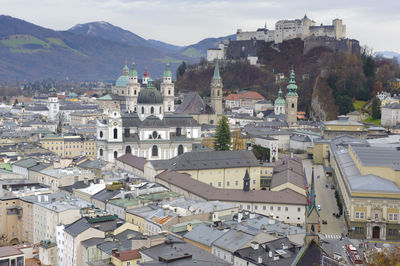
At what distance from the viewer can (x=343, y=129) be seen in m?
86.8

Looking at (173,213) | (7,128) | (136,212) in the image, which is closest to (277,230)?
(173,213)

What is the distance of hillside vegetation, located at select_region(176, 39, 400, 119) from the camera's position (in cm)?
10944

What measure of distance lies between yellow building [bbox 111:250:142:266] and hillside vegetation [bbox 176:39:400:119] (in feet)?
259

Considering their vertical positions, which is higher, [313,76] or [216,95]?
[313,76]

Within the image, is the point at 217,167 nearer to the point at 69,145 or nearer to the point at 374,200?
the point at 374,200

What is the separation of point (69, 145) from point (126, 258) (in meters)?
57.8

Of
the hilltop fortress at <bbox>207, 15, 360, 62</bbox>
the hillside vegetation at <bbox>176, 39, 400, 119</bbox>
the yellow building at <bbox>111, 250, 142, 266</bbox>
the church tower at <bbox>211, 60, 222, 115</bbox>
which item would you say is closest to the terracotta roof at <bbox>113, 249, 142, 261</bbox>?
the yellow building at <bbox>111, 250, 142, 266</bbox>

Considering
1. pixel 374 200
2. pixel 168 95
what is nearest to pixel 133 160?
pixel 374 200

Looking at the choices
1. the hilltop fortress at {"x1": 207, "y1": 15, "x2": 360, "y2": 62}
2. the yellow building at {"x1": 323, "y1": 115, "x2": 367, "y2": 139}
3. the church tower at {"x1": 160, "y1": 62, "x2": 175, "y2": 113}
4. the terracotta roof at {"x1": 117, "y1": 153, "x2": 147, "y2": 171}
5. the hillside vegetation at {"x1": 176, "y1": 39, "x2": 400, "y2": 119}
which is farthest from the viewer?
the hilltop fortress at {"x1": 207, "y1": 15, "x2": 360, "y2": 62}

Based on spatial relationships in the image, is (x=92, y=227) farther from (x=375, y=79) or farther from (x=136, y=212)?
(x=375, y=79)

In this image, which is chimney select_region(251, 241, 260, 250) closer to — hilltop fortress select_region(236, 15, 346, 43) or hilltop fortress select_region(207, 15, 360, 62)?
hilltop fortress select_region(207, 15, 360, 62)

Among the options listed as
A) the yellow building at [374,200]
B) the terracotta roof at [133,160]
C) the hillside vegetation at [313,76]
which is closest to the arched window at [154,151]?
the terracotta roof at [133,160]

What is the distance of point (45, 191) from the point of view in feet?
163

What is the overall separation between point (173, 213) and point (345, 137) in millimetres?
46117
